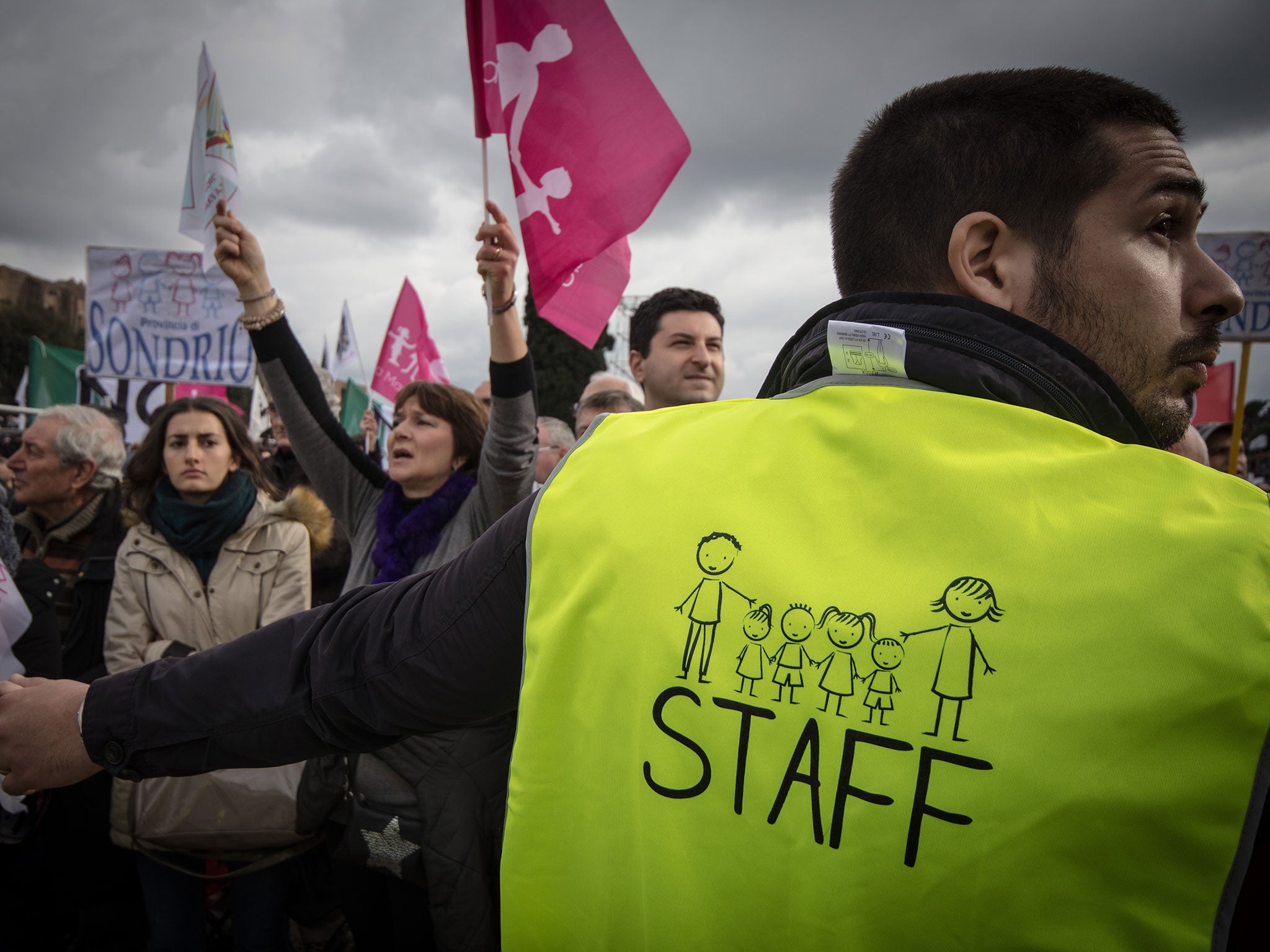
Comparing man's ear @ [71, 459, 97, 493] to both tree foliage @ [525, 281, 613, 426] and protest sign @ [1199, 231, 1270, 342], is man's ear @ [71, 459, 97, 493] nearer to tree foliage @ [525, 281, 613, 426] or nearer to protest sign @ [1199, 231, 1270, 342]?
protest sign @ [1199, 231, 1270, 342]

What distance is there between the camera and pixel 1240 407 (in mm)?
4625

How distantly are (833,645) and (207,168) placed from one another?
341 cm

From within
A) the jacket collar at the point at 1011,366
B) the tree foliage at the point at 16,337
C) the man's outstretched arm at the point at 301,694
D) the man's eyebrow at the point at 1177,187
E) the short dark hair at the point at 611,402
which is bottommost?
the man's outstretched arm at the point at 301,694

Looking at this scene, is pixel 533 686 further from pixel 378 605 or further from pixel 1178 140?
pixel 1178 140

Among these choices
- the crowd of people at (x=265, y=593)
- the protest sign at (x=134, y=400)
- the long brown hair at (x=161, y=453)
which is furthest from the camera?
the protest sign at (x=134, y=400)

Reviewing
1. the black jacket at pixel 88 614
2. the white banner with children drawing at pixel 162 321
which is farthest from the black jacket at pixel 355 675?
the white banner with children drawing at pixel 162 321

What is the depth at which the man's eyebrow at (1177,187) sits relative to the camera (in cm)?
97

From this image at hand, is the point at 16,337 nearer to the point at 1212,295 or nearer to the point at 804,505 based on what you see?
the point at 804,505

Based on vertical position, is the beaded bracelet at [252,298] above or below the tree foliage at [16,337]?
below

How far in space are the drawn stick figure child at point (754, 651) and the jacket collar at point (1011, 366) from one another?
331 millimetres

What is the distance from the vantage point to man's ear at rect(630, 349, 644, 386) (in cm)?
380

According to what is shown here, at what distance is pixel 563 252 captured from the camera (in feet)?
9.20

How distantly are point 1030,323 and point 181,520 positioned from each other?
300cm

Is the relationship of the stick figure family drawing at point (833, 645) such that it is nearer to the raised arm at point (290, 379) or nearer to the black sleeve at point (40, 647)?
the raised arm at point (290, 379)
